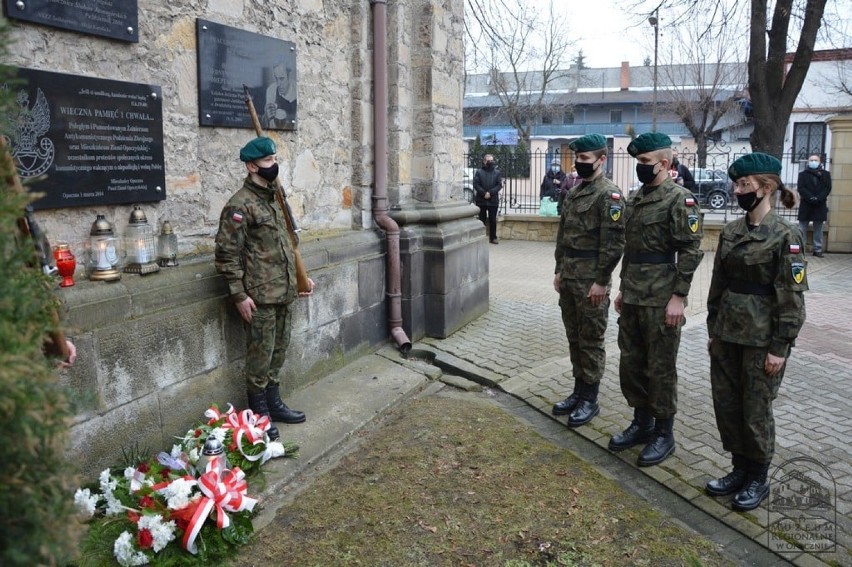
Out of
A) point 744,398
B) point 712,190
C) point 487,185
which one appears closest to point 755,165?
point 744,398

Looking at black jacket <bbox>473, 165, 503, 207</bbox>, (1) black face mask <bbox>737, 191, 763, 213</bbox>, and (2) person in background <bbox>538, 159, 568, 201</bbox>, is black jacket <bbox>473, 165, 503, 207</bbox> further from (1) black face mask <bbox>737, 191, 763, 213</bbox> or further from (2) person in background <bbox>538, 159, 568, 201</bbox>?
(1) black face mask <bbox>737, 191, 763, 213</bbox>

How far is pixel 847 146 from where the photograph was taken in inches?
493

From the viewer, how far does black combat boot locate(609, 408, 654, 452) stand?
4.55 m

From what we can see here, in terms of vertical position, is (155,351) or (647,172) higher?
(647,172)

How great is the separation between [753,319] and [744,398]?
44 centimetres

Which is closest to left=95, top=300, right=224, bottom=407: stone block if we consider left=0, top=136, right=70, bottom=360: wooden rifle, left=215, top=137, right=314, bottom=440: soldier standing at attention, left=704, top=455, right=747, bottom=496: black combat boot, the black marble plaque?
left=215, top=137, right=314, bottom=440: soldier standing at attention

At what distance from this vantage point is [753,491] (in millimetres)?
3783

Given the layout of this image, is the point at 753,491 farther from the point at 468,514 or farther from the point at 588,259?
the point at 588,259

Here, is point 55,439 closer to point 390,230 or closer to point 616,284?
point 390,230

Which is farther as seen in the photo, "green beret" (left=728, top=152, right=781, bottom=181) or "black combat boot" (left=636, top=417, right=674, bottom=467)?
"black combat boot" (left=636, top=417, right=674, bottom=467)

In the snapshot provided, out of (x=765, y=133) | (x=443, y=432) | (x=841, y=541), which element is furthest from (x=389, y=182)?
(x=765, y=133)

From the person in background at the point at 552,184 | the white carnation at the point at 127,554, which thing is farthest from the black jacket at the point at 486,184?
the white carnation at the point at 127,554

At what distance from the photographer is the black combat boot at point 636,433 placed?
455cm

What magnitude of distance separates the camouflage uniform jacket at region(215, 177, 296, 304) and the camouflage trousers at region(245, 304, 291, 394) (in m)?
0.10
